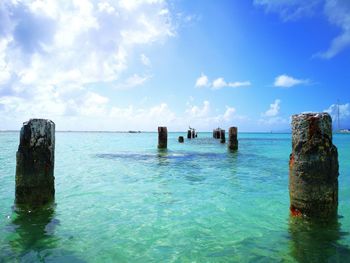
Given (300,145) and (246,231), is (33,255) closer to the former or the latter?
(246,231)

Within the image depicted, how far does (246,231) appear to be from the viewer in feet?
19.5

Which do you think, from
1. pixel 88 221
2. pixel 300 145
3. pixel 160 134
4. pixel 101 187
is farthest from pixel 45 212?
pixel 160 134

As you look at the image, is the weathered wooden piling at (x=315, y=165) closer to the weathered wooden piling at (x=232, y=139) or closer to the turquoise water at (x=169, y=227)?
the turquoise water at (x=169, y=227)

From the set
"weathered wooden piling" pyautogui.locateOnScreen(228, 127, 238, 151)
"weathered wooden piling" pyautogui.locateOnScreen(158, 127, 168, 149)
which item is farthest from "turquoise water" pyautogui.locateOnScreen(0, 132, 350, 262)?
"weathered wooden piling" pyautogui.locateOnScreen(158, 127, 168, 149)

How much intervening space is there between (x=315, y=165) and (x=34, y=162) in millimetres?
5719

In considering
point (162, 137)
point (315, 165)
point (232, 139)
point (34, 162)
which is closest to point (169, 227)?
point (315, 165)

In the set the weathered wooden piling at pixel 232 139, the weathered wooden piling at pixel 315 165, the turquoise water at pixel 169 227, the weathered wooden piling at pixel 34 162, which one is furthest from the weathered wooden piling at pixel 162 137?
the weathered wooden piling at pixel 315 165

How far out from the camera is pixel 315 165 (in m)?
5.61

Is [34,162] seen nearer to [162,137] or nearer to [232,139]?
[232,139]

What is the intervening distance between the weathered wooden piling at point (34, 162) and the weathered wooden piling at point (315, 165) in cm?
521

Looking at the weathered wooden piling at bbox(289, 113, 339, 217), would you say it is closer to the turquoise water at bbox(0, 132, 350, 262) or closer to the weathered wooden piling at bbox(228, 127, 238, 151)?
the turquoise water at bbox(0, 132, 350, 262)

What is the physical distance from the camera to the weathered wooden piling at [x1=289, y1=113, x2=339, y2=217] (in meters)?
5.59

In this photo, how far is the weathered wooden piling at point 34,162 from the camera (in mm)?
6613

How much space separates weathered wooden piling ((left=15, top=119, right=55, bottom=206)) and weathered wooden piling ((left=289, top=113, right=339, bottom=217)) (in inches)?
205
